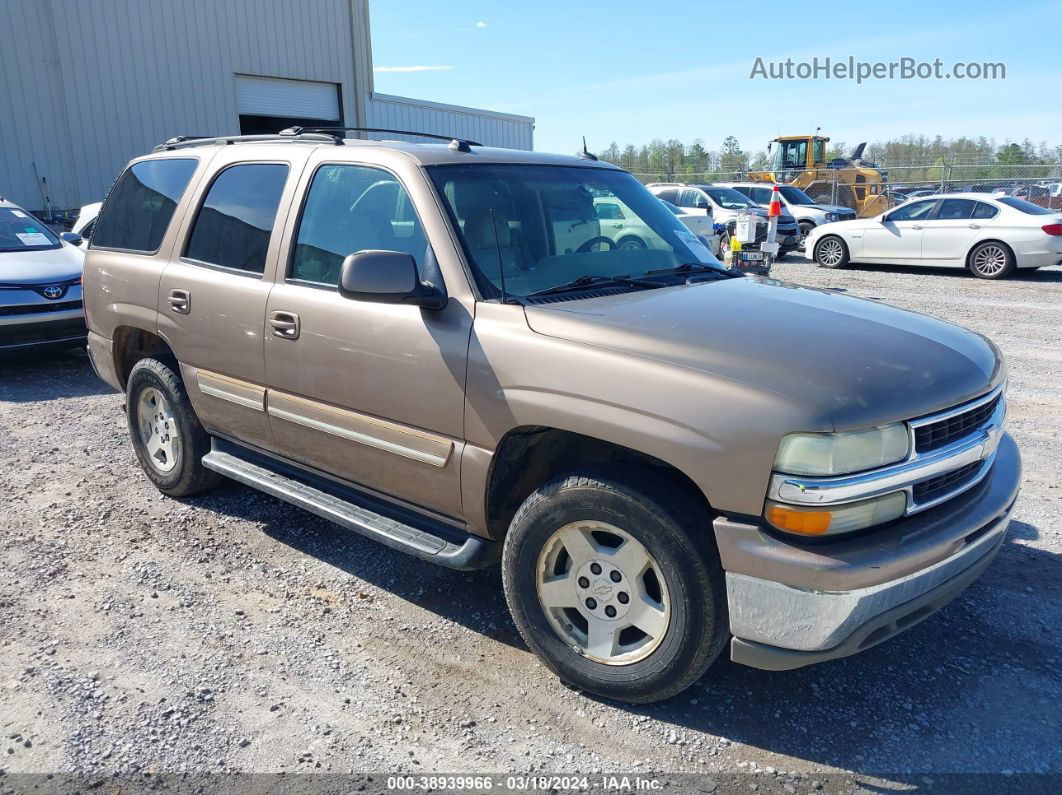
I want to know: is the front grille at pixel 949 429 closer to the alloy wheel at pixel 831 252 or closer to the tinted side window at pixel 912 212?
the tinted side window at pixel 912 212

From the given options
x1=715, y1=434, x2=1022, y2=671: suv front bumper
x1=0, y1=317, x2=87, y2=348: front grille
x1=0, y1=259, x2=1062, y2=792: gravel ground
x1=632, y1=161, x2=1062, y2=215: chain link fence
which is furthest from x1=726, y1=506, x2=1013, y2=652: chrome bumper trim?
x1=632, y1=161, x2=1062, y2=215: chain link fence

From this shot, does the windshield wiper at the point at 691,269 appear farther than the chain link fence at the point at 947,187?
No

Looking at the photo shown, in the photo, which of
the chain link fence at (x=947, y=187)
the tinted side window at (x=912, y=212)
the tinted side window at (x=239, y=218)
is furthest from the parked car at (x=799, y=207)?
the tinted side window at (x=239, y=218)

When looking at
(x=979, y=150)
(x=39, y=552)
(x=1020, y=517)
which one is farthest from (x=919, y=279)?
(x=979, y=150)

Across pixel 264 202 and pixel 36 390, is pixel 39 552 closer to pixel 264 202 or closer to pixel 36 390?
pixel 264 202

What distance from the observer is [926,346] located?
9.65ft

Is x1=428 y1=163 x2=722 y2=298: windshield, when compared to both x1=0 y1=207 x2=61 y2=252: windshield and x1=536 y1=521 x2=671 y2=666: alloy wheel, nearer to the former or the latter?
x1=536 y1=521 x2=671 y2=666: alloy wheel

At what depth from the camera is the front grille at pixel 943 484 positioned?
2.65m

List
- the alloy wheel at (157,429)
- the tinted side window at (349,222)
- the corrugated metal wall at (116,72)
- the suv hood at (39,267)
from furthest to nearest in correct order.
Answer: the corrugated metal wall at (116,72) → the suv hood at (39,267) → the alloy wheel at (157,429) → the tinted side window at (349,222)

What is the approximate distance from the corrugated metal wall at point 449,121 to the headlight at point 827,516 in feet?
65.7

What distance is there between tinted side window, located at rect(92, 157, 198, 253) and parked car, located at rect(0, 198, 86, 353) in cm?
295

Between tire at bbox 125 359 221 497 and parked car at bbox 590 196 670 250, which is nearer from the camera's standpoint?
parked car at bbox 590 196 670 250

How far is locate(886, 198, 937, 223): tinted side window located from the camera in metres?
15.5

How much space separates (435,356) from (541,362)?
0.50 meters
